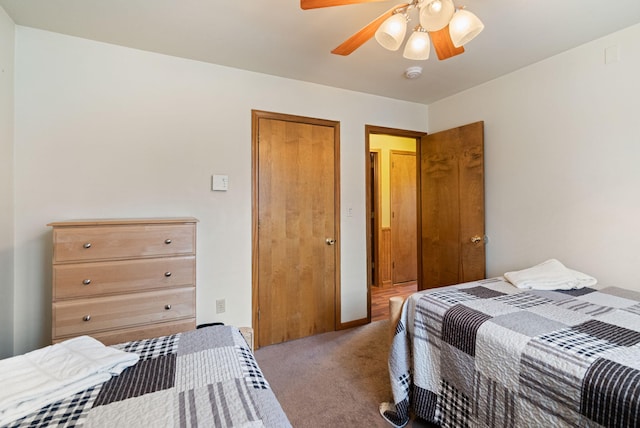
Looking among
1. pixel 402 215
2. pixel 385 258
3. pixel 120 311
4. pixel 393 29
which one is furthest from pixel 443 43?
pixel 385 258

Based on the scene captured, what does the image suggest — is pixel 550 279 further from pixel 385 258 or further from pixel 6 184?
pixel 6 184

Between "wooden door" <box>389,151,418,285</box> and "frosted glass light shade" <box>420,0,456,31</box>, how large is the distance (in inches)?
127

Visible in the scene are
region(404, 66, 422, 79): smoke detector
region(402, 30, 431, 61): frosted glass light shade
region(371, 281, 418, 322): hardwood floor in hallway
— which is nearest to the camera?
region(402, 30, 431, 61): frosted glass light shade

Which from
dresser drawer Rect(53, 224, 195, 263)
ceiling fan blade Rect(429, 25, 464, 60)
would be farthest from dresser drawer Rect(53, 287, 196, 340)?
ceiling fan blade Rect(429, 25, 464, 60)

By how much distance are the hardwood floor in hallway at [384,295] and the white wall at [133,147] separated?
1.60 meters

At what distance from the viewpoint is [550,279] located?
6.03 feet

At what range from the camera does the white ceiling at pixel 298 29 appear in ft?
5.58

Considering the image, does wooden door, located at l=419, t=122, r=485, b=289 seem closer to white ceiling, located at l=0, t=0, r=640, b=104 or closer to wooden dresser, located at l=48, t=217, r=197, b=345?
white ceiling, located at l=0, t=0, r=640, b=104

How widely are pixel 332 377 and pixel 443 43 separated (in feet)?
7.51

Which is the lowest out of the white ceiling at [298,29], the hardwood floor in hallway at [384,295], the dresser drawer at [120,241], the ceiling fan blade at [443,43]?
the hardwood floor in hallway at [384,295]

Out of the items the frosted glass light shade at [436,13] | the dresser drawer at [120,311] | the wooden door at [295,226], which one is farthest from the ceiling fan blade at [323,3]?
the dresser drawer at [120,311]

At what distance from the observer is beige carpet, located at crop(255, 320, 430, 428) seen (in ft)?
5.63

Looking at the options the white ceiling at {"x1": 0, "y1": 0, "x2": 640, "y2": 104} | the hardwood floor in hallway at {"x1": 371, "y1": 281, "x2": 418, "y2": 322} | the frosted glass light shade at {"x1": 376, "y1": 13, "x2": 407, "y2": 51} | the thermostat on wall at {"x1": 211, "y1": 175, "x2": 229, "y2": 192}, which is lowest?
the hardwood floor in hallway at {"x1": 371, "y1": 281, "x2": 418, "y2": 322}

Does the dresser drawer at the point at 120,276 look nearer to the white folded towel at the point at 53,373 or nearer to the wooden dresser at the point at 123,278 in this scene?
the wooden dresser at the point at 123,278
